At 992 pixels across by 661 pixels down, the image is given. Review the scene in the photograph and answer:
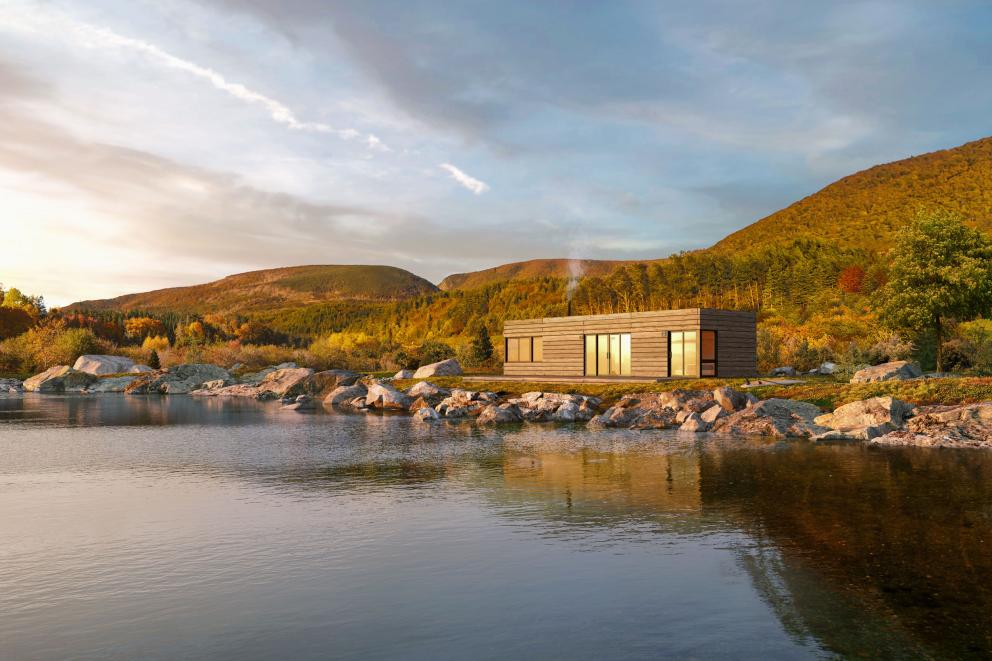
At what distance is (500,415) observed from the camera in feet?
92.8

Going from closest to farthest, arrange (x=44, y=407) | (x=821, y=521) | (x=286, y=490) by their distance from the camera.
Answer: (x=821, y=521)
(x=286, y=490)
(x=44, y=407)

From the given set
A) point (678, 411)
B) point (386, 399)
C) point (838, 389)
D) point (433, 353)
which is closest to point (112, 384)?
point (433, 353)

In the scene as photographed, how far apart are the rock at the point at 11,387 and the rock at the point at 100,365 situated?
4.60 meters

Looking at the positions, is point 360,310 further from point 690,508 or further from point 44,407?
point 690,508

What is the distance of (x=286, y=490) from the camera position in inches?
544

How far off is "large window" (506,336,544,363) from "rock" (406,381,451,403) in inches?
208

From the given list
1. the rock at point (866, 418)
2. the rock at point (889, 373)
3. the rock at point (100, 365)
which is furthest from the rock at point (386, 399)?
the rock at point (100, 365)

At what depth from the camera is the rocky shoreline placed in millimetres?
20297

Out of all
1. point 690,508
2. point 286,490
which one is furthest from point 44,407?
point 690,508

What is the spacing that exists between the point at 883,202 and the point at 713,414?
83069 mm

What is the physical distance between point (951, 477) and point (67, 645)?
14839 millimetres

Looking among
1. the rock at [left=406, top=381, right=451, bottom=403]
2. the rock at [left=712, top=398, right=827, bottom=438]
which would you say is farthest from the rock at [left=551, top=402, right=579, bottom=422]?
the rock at [left=406, top=381, right=451, bottom=403]

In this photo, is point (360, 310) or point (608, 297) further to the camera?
point (360, 310)

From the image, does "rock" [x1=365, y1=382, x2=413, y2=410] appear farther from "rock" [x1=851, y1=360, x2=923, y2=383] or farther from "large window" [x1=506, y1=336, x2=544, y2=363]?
"rock" [x1=851, y1=360, x2=923, y2=383]
